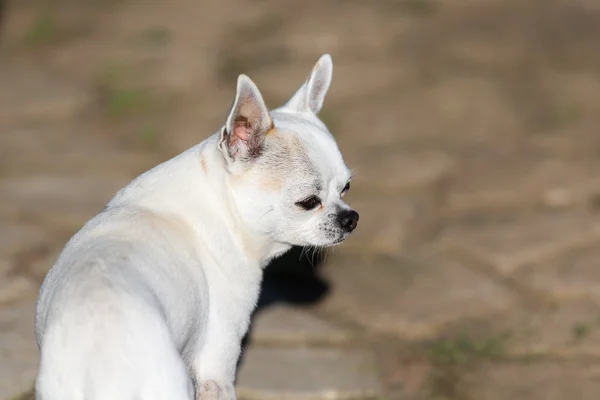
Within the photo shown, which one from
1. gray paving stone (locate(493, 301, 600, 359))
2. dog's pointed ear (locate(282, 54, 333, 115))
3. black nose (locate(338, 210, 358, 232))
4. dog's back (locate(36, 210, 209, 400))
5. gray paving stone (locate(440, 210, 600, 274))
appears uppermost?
dog's pointed ear (locate(282, 54, 333, 115))

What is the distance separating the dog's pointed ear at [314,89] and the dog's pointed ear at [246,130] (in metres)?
0.61

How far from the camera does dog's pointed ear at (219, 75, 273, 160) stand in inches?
159

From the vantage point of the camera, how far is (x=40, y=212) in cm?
671

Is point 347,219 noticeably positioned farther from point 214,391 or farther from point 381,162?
point 381,162

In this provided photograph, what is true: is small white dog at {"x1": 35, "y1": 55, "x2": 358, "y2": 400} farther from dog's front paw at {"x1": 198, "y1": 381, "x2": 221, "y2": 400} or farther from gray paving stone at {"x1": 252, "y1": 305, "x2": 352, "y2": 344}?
gray paving stone at {"x1": 252, "y1": 305, "x2": 352, "y2": 344}

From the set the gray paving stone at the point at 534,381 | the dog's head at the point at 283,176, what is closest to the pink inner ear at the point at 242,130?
the dog's head at the point at 283,176

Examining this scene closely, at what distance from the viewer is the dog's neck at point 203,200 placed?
4.08m

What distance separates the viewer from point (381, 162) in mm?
7805

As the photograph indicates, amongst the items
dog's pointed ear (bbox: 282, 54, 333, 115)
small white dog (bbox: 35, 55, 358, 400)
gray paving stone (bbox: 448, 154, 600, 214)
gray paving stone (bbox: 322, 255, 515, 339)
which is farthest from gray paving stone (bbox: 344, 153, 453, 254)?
small white dog (bbox: 35, 55, 358, 400)

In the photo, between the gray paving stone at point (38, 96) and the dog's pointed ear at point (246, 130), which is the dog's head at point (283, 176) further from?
the gray paving stone at point (38, 96)

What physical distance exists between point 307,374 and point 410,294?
124 centimetres

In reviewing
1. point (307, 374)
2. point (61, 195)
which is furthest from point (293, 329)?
point (61, 195)

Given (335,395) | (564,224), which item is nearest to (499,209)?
(564,224)

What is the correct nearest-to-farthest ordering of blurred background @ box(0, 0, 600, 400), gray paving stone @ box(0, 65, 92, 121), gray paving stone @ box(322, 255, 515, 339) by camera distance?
blurred background @ box(0, 0, 600, 400) < gray paving stone @ box(322, 255, 515, 339) < gray paving stone @ box(0, 65, 92, 121)
